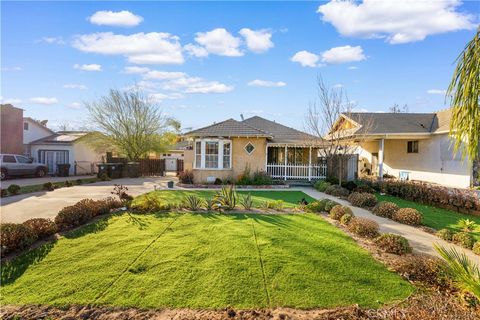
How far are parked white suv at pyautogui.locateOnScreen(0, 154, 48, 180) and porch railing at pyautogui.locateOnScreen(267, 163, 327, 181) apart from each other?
2008 centimetres

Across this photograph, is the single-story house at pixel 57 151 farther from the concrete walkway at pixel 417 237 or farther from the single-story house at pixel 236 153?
the concrete walkway at pixel 417 237

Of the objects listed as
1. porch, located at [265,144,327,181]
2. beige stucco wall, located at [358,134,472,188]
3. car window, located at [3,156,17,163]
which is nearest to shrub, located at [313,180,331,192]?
porch, located at [265,144,327,181]

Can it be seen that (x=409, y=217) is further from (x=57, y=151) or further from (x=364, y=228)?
(x=57, y=151)

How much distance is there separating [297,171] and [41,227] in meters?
16.2

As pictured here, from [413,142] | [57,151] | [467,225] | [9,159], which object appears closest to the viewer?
[467,225]

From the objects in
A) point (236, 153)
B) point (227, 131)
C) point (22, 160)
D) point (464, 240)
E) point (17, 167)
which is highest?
point (227, 131)

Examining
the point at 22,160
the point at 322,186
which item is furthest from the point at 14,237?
the point at 22,160

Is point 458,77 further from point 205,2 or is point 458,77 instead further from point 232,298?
point 205,2

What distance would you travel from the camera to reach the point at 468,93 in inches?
125

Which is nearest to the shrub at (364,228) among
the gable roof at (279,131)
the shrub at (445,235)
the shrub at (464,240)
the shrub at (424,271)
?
the shrub at (424,271)

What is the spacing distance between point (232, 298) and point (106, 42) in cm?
1199

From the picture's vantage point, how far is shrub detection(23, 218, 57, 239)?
6.95 meters

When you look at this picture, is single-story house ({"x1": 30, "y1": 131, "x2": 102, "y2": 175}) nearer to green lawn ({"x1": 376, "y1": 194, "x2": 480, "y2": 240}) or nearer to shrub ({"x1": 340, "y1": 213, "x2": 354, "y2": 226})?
shrub ({"x1": 340, "y1": 213, "x2": 354, "y2": 226})

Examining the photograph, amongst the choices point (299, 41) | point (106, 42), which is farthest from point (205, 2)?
point (299, 41)
